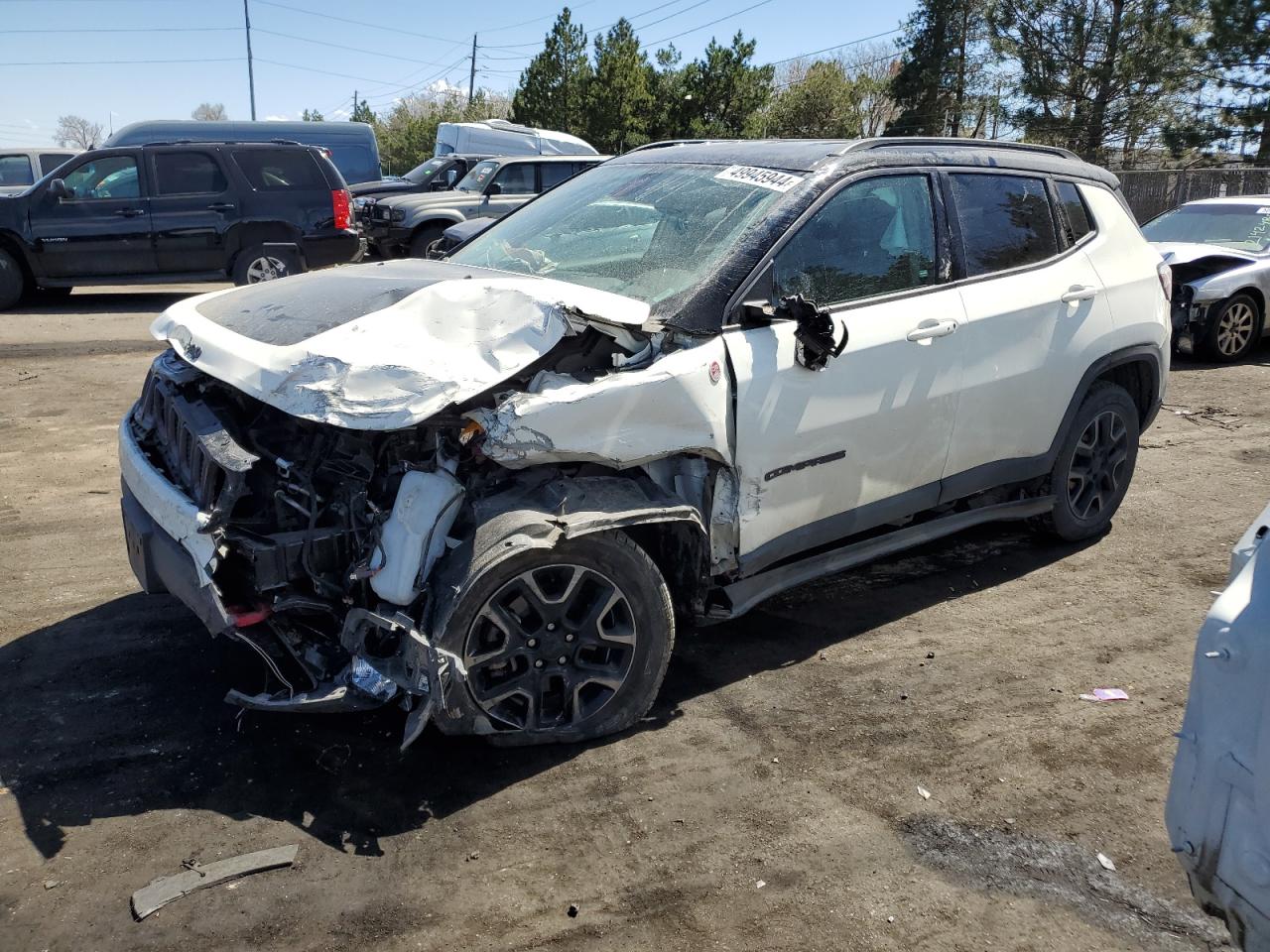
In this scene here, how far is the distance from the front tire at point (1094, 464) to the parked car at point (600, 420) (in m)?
0.29

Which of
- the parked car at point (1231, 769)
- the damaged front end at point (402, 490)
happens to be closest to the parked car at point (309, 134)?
the damaged front end at point (402, 490)

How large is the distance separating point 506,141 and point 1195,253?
709 inches

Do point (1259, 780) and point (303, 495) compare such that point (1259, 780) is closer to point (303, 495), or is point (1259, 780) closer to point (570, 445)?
point (570, 445)

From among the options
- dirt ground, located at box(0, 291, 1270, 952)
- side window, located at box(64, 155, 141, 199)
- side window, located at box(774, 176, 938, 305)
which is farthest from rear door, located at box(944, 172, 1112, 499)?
side window, located at box(64, 155, 141, 199)

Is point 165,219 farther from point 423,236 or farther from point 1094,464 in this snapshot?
point 1094,464

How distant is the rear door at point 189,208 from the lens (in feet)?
43.1

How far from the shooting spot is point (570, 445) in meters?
3.39

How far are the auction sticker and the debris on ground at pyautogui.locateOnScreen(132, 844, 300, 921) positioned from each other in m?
2.93

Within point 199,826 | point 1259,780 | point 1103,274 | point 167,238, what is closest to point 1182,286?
point 1103,274

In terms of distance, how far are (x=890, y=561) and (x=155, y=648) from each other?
347cm

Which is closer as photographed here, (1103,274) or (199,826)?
(199,826)

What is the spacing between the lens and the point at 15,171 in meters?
19.8

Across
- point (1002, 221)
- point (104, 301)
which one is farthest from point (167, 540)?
point (104, 301)

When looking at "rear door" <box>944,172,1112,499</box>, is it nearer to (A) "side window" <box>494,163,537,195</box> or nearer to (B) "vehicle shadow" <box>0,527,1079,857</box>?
(B) "vehicle shadow" <box>0,527,1079,857</box>
